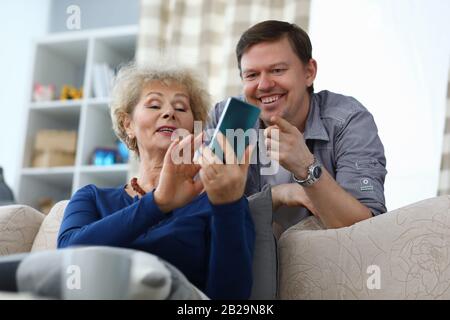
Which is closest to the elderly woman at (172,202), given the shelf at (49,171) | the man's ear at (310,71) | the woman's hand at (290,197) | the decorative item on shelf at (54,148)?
the woman's hand at (290,197)

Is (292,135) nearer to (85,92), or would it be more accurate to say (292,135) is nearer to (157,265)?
(157,265)

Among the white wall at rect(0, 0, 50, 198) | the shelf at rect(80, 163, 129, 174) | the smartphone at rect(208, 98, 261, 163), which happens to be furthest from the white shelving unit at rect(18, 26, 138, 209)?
the smartphone at rect(208, 98, 261, 163)

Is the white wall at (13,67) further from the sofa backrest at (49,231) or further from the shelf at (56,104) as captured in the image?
the sofa backrest at (49,231)

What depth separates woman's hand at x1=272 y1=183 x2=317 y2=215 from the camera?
5.46 feet

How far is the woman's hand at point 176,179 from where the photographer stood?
1.36m

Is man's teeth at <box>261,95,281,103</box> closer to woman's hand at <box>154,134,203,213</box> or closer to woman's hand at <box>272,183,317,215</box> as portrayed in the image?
woman's hand at <box>272,183,317,215</box>

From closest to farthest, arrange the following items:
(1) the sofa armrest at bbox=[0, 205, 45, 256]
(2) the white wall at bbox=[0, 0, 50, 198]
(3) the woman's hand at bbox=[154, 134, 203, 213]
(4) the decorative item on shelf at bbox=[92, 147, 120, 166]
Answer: (3) the woman's hand at bbox=[154, 134, 203, 213] < (1) the sofa armrest at bbox=[0, 205, 45, 256] < (4) the decorative item on shelf at bbox=[92, 147, 120, 166] < (2) the white wall at bbox=[0, 0, 50, 198]

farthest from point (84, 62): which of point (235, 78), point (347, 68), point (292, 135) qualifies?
point (292, 135)

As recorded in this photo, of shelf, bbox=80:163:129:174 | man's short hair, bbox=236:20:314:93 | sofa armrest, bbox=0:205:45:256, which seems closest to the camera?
→ sofa armrest, bbox=0:205:45:256

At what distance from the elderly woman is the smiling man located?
20 centimetres

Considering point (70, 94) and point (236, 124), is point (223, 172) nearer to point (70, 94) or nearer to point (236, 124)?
point (236, 124)

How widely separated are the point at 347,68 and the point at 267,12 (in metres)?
0.50

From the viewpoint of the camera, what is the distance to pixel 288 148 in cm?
157
